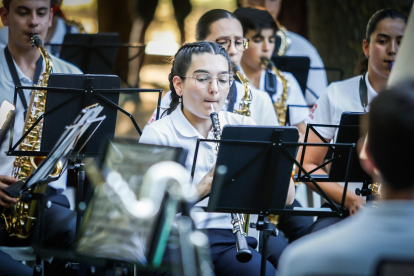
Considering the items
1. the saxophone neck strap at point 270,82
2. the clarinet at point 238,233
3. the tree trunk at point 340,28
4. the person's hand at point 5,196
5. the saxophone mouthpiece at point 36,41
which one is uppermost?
the tree trunk at point 340,28

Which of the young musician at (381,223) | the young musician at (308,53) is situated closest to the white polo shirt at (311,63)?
the young musician at (308,53)

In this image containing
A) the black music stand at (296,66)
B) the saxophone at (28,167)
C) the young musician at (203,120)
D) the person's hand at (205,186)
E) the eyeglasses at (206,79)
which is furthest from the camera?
the black music stand at (296,66)

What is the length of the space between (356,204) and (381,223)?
5.62ft

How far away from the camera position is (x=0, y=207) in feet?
9.03

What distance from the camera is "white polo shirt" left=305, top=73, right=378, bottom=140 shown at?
304 cm

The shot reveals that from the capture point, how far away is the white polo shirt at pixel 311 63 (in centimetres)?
432

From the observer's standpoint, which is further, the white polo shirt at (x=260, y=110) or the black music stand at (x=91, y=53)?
the black music stand at (x=91, y=53)

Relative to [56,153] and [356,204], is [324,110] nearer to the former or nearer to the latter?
[356,204]

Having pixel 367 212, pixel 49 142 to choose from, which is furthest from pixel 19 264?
pixel 367 212

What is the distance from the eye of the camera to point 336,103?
305cm

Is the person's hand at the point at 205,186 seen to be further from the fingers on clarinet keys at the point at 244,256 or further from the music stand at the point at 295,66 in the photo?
the music stand at the point at 295,66

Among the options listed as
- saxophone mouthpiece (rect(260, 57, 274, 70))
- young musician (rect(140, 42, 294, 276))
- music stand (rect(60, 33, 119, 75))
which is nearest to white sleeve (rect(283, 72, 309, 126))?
saxophone mouthpiece (rect(260, 57, 274, 70))

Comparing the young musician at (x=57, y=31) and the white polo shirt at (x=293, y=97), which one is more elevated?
the young musician at (x=57, y=31)

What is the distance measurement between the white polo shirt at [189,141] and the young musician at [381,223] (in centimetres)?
122
